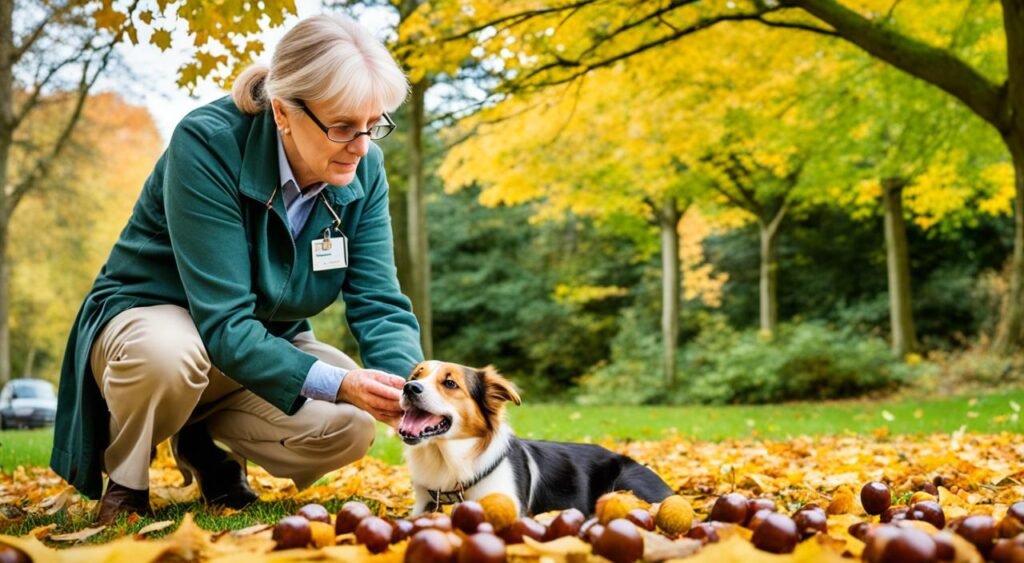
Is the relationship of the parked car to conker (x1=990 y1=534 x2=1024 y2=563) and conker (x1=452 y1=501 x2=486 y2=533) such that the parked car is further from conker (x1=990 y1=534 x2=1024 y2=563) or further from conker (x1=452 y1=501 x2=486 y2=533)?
conker (x1=990 y1=534 x2=1024 y2=563)

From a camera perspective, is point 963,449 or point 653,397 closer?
point 963,449

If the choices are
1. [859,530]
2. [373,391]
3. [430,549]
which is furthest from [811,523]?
[373,391]

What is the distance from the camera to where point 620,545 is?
1.58 meters

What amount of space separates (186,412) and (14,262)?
25988mm

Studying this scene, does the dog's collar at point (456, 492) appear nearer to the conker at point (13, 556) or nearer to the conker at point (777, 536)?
the conker at point (777, 536)

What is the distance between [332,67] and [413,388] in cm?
106

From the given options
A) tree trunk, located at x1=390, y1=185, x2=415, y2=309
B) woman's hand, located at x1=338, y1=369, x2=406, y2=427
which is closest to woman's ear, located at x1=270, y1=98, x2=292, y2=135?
woman's hand, located at x1=338, y1=369, x2=406, y2=427

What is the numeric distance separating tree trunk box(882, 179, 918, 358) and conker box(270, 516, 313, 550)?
16721mm

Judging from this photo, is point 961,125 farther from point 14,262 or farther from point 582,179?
point 14,262

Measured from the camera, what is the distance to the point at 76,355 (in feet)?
9.94

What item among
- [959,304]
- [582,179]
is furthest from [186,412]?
[959,304]

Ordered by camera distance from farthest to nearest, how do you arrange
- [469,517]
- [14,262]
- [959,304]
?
[14,262] < [959,304] < [469,517]

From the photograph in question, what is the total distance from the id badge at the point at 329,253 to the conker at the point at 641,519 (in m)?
1.61

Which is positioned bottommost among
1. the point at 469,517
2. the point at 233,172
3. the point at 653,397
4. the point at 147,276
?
the point at 653,397
